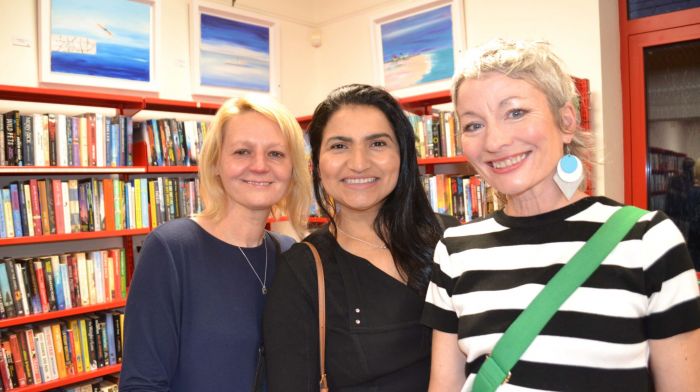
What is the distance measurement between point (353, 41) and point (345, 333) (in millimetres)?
3966

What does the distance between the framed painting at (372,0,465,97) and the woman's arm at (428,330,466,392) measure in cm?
318

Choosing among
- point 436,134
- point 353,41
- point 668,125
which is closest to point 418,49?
point 353,41

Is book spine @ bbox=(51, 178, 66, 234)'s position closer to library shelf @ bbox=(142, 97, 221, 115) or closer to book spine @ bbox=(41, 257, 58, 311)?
book spine @ bbox=(41, 257, 58, 311)

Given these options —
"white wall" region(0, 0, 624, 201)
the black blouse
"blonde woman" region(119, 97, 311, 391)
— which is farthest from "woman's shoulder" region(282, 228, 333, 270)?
"white wall" region(0, 0, 624, 201)

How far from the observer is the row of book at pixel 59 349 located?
10.0 ft

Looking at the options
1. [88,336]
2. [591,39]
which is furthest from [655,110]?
[88,336]

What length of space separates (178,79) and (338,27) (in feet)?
5.35

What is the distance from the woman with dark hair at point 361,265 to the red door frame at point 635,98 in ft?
8.16

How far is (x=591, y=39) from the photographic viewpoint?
3.48 m

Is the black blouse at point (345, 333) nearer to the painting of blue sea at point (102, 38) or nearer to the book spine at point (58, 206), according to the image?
the book spine at point (58, 206)

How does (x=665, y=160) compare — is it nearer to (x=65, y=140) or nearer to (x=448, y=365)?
(x=448, y=365)

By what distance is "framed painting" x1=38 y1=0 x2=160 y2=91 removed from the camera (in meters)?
3.54

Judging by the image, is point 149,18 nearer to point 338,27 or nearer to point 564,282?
point 338,27

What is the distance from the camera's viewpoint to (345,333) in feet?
4.68
